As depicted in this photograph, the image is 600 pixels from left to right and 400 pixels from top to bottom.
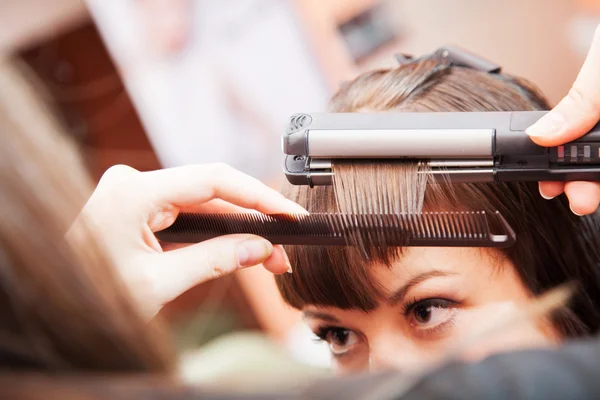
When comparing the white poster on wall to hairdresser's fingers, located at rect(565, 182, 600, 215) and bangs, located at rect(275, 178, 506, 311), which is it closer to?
bangs, located at rect(275, 178, 506, 311)

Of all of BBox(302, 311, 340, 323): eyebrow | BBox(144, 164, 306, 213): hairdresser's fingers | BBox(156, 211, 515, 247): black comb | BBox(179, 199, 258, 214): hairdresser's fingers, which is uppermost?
BBox(144, 164, 306, 213): hairdresser's fingers

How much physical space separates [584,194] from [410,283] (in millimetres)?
199

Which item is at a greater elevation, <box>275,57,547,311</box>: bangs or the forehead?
<box>275,57,547,311</box>: bangs

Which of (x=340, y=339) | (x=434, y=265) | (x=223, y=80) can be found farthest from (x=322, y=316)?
(x=223, y=80)

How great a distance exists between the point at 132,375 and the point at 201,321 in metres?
1.29

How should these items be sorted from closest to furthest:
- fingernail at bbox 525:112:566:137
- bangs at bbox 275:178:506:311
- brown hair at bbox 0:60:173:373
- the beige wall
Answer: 1. brown hair at bbox 0:60:173:373
2. fingernail at bbox 525:112:566:137
3. bangs at bbox 275:178:506:311
4. the beige wall

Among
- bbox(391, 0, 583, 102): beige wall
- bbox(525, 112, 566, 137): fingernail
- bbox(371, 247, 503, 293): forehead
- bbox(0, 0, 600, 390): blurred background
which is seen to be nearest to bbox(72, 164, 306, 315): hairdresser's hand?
bbox(371, 247, 503, 293): forehead

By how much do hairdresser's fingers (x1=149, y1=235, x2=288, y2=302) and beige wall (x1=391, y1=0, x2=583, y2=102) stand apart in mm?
1063

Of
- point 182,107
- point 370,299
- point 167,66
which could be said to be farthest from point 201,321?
point 370,299

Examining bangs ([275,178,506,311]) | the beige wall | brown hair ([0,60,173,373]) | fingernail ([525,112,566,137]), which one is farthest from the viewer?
the beige wall

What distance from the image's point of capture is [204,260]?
0.60m

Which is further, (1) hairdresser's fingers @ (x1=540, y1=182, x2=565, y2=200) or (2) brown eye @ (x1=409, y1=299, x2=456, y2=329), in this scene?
(2) brown eye @ (x1=409, y1=299, x2=456, y2=329)

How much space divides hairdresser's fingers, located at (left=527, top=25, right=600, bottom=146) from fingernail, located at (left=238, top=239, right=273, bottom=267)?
0.26 metres

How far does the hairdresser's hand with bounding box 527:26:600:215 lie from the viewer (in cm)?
51
